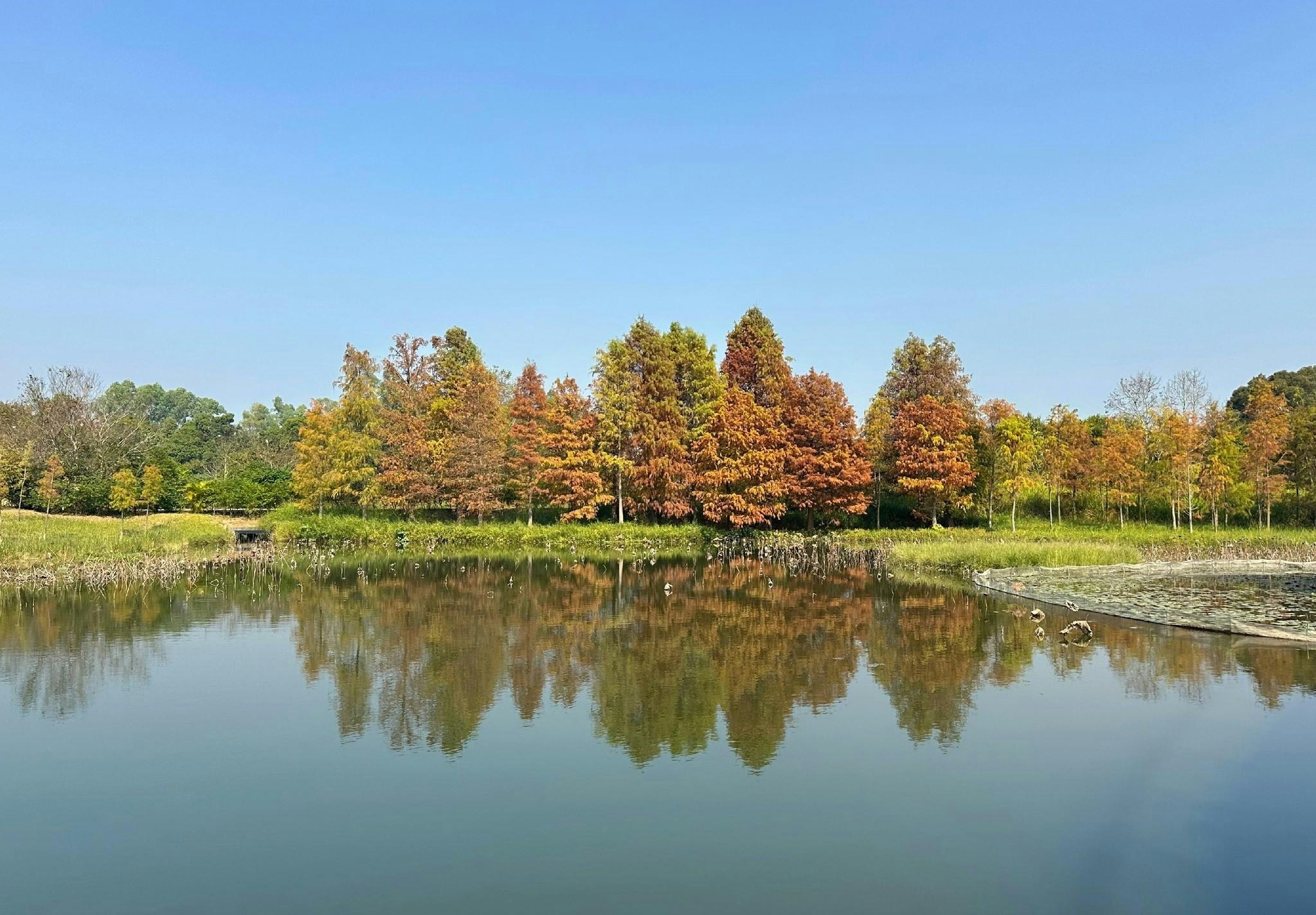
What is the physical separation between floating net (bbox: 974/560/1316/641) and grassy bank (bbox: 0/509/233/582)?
29.2 meters

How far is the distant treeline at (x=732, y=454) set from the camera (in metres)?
41.7

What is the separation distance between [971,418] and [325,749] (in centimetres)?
4130

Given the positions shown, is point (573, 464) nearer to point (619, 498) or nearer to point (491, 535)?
point (619, 498)

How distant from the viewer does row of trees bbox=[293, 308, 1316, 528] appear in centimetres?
4153

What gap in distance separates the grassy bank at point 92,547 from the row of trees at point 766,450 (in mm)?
10725

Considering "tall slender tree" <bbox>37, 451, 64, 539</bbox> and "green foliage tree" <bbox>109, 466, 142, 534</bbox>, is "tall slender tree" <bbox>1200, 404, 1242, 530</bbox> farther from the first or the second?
"tall slender tree" <bbox>37, 451, 64, 539</bbox>

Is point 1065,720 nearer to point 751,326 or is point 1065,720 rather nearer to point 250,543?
point 250,543

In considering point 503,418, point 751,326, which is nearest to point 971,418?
point 751,326

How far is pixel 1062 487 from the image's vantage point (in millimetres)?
44906

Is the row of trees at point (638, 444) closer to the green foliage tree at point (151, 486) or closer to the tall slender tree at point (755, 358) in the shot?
the tall slender tree at point (755, 358)

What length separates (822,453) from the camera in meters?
41.4

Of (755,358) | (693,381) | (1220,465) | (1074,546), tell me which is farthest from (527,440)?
(1220,465)

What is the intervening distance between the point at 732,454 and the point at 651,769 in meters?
31.9

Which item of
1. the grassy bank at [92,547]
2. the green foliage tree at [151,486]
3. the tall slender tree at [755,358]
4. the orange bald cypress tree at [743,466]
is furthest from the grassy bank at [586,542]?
the tall slender tree at [755,358]
